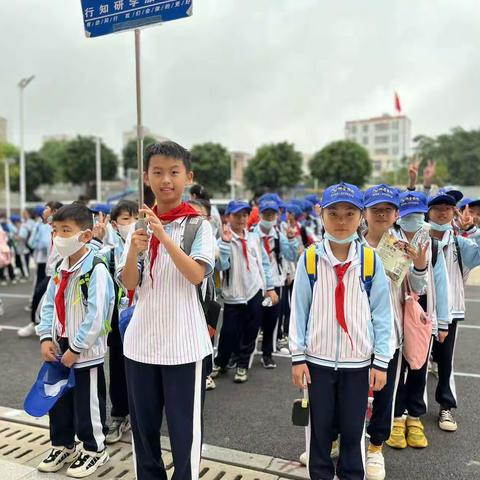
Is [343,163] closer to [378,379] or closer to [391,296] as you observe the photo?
[391,296]

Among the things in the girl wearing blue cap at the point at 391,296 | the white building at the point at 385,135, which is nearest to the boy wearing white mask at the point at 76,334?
the girl wearing blue cap at the point at 391,296

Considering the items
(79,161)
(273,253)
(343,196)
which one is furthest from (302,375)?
(79,161)

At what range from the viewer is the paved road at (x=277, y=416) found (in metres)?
3.19

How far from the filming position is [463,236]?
3.96 metres

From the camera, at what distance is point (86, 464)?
3.03 meters

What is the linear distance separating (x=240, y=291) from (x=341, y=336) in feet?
8.06

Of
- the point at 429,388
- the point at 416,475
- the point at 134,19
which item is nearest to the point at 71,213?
the point at 134,19

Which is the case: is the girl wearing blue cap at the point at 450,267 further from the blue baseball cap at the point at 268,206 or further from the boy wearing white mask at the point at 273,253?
the blue baseball cap at the point at 268,206

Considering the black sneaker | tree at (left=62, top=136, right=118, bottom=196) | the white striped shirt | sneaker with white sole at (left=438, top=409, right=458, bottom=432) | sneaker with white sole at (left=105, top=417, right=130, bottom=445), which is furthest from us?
tree at (left=62, top=136, right=118, bottom=196)

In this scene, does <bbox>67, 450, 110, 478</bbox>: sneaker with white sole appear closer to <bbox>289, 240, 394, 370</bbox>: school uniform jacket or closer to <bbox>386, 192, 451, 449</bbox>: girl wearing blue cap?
<bbox>289, 240, 394, 370</bbox>: school uniform jacket

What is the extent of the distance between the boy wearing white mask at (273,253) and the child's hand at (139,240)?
10.6 feet

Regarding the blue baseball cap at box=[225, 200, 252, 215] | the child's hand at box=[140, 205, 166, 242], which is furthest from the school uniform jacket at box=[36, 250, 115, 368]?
the blue baseball cap at box=[225, 200, 252, 215]

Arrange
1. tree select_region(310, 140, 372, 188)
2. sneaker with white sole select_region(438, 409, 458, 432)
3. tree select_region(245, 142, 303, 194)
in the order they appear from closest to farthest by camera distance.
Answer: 1. sneaker with white sole select_region(438, 409, 458, 432)
2. tree select_region(310, 140, 372, 188)
3. tree select_region(245, 142, 303, 194)

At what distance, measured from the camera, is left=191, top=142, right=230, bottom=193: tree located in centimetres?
4459
